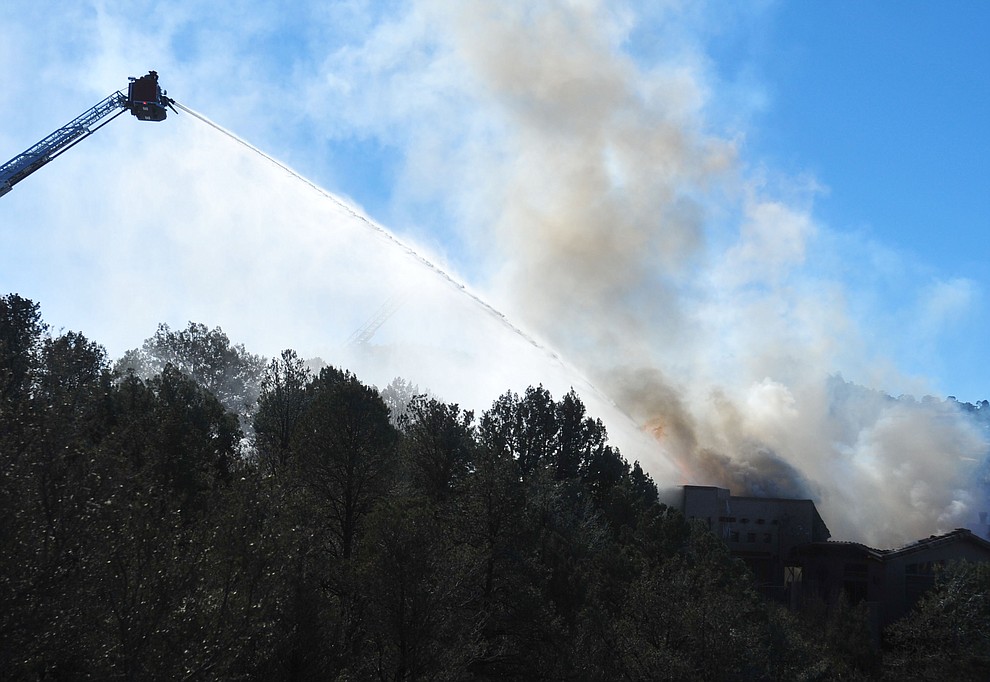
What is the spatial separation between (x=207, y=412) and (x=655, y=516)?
32391 millimetres

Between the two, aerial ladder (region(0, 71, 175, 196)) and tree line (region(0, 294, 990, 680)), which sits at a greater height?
aerial ladder (region(0, 71, 175, 196))

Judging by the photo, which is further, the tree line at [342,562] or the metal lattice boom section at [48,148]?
the metal lattice boom section at [48,148]

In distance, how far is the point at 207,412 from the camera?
200ft

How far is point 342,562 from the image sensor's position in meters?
32.9

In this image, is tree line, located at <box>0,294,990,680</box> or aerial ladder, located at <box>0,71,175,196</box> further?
aerial ladder, located at <box>0,71,175,196</box>

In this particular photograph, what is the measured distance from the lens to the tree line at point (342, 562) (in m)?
19.0

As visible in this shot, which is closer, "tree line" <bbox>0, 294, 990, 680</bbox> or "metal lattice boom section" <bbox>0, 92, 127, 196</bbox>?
"tree line" <bbox>0, 294, 990, 680</bbox>

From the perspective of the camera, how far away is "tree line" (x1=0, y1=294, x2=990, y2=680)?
19.0 metres

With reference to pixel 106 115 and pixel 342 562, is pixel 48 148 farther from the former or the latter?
pixel 342 562

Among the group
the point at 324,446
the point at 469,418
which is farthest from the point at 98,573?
the point at 469,418

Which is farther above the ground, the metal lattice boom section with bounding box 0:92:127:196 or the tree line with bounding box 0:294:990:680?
the metal lattice boom section with bounding box 0:92:127:196

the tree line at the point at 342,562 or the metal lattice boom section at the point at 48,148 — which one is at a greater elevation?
the metal lattice boom section at the point at 48,148

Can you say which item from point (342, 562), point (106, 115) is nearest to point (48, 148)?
point (106, 115)

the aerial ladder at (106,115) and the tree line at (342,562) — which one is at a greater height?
the aerial ladder at (106,115)
